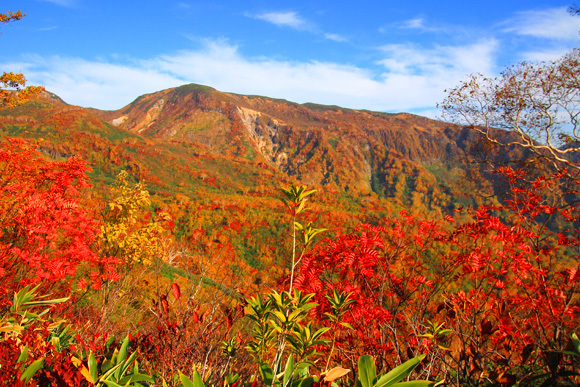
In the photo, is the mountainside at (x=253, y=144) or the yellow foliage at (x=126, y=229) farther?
the mountainside at (x=253, y=144)

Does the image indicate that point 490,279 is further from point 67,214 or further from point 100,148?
point 100,148

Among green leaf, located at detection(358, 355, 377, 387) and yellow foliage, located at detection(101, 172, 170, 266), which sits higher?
green leaf, located at detection(358, 355, 377, 387)

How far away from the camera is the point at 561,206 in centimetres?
385

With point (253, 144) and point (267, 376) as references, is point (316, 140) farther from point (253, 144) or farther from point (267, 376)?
point (267, 376)

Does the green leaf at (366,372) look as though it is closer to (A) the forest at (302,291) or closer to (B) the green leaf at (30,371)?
(A) the forest at (302,291)

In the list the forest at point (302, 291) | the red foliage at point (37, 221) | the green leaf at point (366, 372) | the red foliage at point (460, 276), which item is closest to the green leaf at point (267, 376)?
the forest at point (302, 291)

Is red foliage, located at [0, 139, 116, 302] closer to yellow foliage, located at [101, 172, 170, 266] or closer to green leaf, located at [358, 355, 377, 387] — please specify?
yellow foliage, located at [101, 172, 170, 266]

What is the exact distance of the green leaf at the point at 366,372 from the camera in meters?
0.83

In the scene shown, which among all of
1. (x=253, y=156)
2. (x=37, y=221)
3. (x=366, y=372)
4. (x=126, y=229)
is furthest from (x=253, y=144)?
(x=366, y=372)

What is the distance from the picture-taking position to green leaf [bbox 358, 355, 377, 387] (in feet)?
2.71

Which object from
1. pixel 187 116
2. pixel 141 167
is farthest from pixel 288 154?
pixel 141 167

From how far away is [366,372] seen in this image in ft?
2.74

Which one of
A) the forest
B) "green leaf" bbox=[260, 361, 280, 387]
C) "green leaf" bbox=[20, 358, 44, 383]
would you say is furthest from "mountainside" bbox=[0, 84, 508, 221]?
"green leaf" bbox=[260, 361, 280, 387]

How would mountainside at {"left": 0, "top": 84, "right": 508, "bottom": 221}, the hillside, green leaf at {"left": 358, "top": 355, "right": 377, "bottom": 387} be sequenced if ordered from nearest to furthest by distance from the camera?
green leaf at {"left": 358, "top": 355, "right": 377, "bottom": 387}
the hillside
mountainside at {"left": 0, "top": 84, "right": 508, "bottom": 221}
